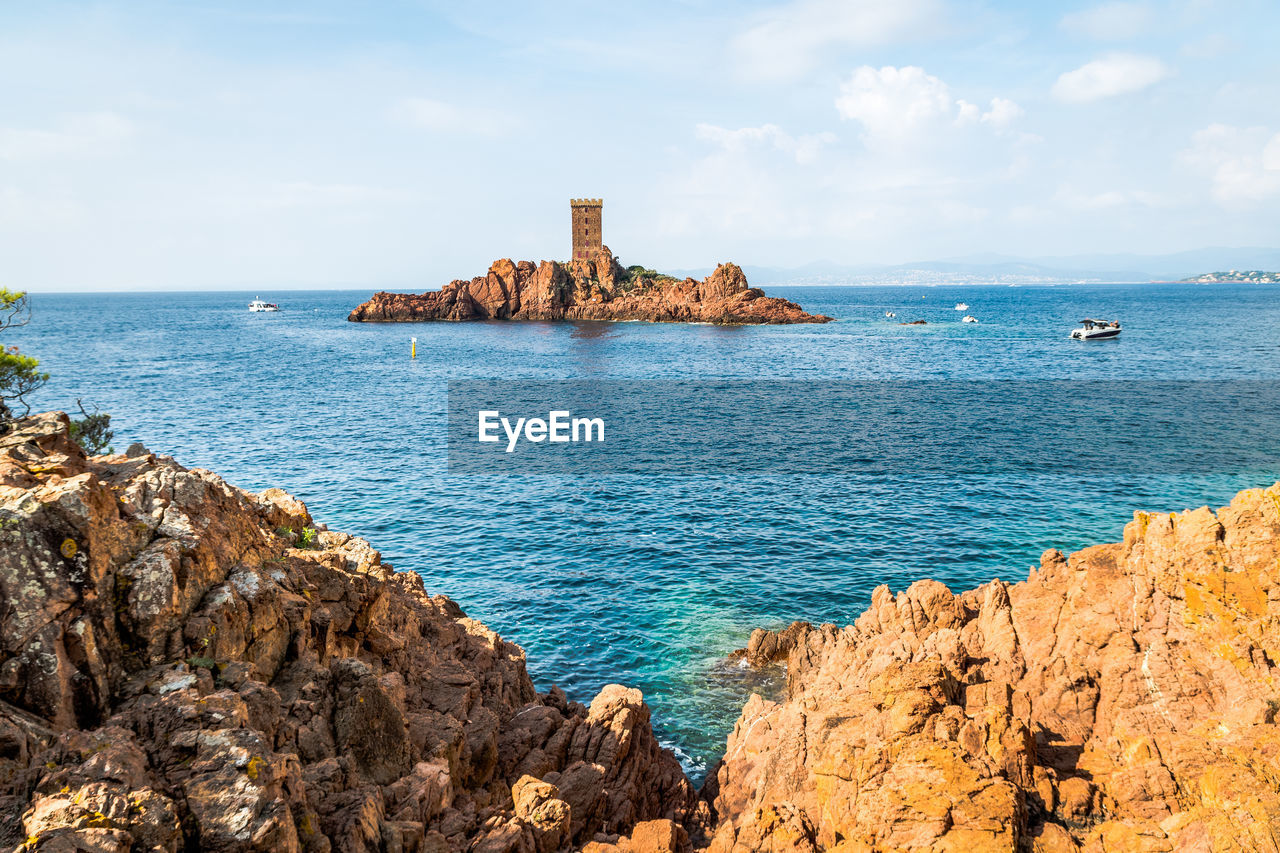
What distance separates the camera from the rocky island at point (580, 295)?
180 meters

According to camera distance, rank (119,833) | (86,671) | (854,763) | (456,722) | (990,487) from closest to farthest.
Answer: (119,833)
(86,671)
(854,763)
(456,722)
(990,487)

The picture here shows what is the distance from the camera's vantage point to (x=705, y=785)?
19047mm

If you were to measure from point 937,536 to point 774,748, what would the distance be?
23997mm

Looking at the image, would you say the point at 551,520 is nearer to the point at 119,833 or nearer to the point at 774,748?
the point at 774,748

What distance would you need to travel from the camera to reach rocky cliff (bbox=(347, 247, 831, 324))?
18038 cm

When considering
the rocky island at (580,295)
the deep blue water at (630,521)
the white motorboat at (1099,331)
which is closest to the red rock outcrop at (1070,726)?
the deep blue water at (630,521)

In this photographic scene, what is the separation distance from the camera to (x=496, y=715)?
17406 mm

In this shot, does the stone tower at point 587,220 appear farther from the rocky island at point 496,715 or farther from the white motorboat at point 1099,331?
the rocky island at point 496,715

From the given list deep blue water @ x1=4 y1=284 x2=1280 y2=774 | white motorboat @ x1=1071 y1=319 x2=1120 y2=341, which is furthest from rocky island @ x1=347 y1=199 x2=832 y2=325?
deep blue water @ x1=4 y1=284 x2=1280 y2=774

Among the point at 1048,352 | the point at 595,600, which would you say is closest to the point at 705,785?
the point at 595,600

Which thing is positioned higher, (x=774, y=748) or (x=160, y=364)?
(x=160, y=364)

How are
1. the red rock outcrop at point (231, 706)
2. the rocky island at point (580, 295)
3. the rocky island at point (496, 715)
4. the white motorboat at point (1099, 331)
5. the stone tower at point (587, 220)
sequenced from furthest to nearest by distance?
the stone tower at point (587, 220), the rocky island at point (580, 295), the white motorboat at point (1099, 331), the rocky island at point (496, 715), the red rock outcrop at point (231, 706)

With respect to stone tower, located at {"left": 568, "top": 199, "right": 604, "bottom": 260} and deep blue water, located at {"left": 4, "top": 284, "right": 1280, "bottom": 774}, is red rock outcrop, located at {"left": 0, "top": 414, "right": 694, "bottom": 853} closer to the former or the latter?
deep blue water, located at {"left": 4, "top": 284, "right": 1280, "bottom": 774}

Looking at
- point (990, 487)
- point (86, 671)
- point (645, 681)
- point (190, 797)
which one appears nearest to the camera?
point (190, 797)
